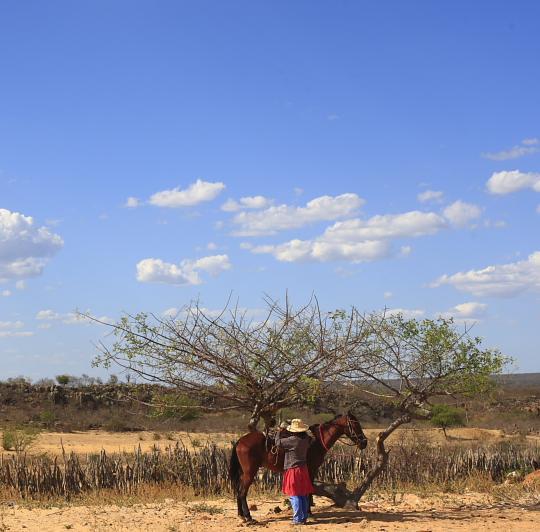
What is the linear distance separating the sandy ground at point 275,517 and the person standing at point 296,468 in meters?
0.24

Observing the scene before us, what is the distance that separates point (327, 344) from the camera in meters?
11.0

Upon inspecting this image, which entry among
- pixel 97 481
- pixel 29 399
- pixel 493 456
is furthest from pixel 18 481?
pixel 29 399

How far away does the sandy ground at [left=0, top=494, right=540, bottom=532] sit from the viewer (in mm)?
9836

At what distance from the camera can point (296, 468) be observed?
1003cm

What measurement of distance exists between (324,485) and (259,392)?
159 centimetres

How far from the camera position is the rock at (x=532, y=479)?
13.7 m

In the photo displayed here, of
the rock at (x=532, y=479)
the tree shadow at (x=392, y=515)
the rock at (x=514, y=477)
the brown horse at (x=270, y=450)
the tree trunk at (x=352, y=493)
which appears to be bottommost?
the rock at (x=514, y=477)

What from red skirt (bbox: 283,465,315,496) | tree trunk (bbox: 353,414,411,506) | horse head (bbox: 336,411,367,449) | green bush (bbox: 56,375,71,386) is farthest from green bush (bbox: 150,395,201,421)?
green bush (bbox: 56,375,71,386)

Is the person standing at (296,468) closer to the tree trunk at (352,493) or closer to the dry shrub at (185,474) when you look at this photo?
the tree trunk at (352,493)

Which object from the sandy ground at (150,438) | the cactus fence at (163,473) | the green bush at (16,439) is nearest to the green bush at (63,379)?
the sandy ground at (150,438)

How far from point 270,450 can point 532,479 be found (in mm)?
6225

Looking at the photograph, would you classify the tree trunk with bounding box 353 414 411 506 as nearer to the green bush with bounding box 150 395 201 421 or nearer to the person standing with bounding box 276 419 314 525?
the person standing with bounding box 276 419 314 525

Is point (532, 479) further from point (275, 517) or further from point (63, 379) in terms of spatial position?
point (63, 379)

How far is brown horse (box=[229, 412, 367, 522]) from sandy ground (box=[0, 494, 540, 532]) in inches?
25.0
